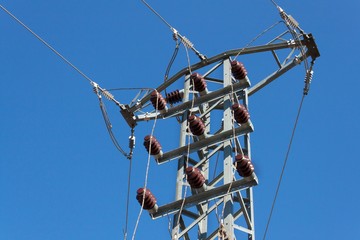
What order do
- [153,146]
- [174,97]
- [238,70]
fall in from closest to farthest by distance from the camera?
[153,146]
[238,70]
[174,97]

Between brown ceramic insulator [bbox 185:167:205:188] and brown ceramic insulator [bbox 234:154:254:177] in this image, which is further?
brown ceramic insulator [bbox 185:167:205:188]

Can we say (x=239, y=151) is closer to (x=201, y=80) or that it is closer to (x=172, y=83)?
(x=201, y=80)

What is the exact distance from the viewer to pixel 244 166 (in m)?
8.69

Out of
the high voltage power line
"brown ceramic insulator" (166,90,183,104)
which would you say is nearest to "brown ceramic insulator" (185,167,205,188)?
the high voltage power line

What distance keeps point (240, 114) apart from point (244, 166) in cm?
108

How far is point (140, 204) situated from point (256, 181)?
1.81 m

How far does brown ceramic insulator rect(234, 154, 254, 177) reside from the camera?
8.66m

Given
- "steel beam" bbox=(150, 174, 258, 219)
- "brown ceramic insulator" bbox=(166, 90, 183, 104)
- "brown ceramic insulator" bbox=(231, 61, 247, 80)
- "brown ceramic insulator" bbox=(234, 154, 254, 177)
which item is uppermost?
"brown ceramic insulator" bbox=(166, 90, 183, 104)

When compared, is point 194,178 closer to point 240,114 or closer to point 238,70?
point 240,114

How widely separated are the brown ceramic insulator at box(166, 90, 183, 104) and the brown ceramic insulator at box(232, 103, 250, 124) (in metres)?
2.42

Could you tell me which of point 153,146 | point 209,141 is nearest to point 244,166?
point 209,141

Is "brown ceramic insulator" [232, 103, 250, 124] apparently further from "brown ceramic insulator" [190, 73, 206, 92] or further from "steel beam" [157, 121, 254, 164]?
"brown ceramic insulator" [190, 73, 206, 92]

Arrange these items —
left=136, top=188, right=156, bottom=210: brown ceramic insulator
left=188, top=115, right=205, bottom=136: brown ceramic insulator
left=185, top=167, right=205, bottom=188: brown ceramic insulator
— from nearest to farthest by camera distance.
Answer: left=185, top=167, right=205, bottom=188: brown ceramic insulator, left=136, top=188, right=156, bottom=210: brown ceramic insulator, left=188, top=115, right=205, bottom=136: brown ceramic insulator

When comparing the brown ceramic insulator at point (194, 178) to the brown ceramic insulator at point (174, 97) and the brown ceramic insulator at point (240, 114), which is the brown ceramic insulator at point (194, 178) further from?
the brown ceramic insulator at point (174, 97)
